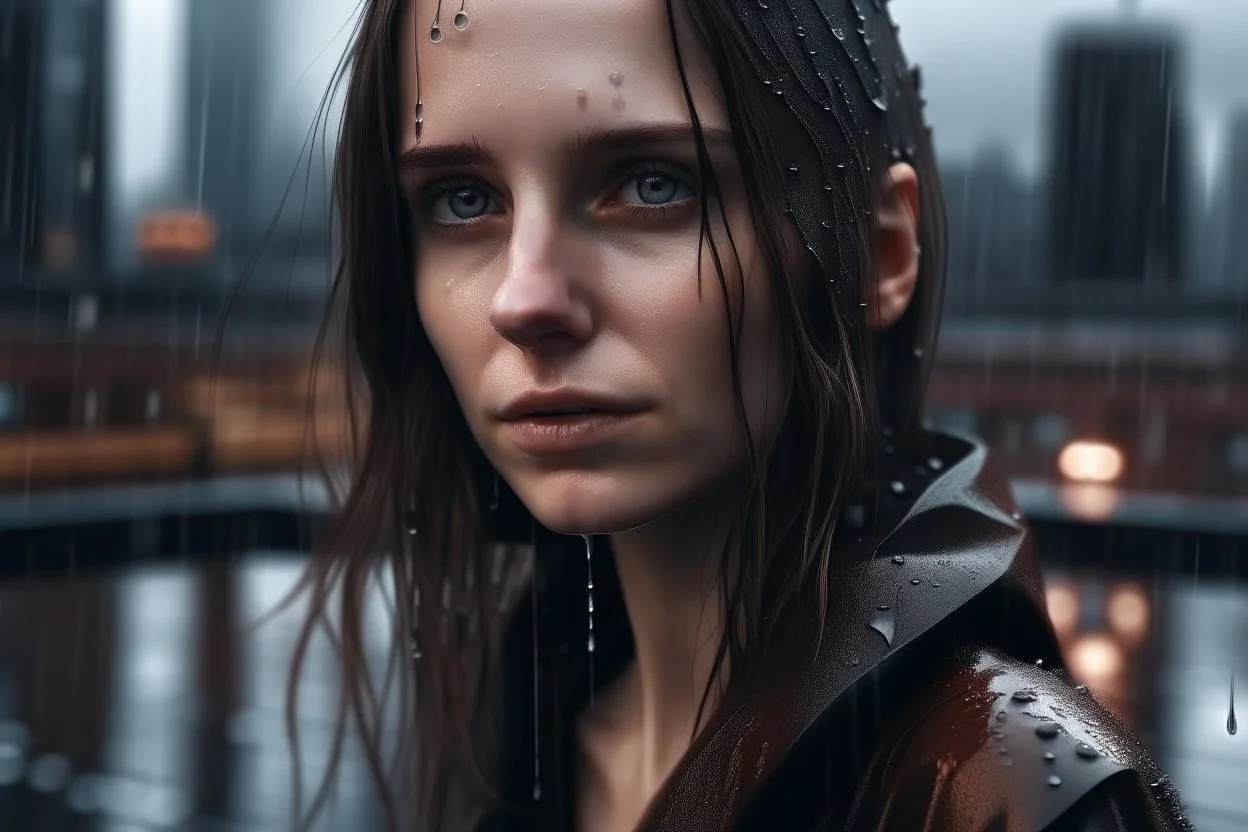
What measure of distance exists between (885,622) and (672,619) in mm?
468

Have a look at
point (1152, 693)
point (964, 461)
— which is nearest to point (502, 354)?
point (964, 461)

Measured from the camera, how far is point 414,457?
5.98ft

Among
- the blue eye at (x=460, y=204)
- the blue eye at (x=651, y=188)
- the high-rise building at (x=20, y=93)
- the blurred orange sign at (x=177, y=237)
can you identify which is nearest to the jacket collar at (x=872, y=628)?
the blue eye at (x=651, y=188)

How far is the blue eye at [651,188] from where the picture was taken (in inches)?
53.9

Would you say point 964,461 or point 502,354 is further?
point 964,461

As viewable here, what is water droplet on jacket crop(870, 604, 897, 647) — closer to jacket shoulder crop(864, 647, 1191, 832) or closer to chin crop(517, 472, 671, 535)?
jacket shoulder crop(864, 647, 1191, 832)

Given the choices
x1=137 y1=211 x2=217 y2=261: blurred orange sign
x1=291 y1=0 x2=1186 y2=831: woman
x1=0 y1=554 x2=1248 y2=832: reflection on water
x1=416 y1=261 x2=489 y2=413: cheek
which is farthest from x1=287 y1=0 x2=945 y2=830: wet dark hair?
x1=137 y1=211 x2=217 y2=261: blurred orange sign

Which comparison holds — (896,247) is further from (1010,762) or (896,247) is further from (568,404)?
(1010,762)

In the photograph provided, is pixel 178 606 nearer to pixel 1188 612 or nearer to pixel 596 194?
pixel 1188 612

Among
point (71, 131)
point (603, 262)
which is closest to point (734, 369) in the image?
point (603, 262)

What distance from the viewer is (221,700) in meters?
6.91

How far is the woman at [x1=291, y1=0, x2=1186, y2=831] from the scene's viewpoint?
1.24 meters

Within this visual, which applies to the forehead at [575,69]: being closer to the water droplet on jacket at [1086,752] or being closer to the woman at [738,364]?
the woman at [738,364]

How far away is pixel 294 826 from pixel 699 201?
4.13 feet
